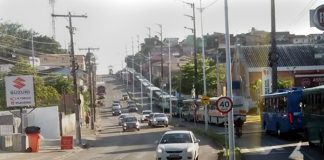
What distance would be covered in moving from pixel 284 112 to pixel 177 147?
461 inches

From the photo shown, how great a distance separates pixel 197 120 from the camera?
7050 centimetres

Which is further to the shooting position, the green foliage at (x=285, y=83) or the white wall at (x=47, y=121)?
the green foliage at (x=285, y=83)

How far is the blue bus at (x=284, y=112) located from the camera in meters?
32.5

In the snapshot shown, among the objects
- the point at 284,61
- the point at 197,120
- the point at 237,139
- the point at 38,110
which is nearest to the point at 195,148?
the point at 237,139

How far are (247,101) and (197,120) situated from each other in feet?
25.9

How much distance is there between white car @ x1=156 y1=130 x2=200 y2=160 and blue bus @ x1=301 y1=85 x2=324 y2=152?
15.9ft

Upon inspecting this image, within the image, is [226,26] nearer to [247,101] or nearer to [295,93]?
[295,93]

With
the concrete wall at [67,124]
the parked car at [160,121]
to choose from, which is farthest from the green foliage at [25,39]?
the parked car at [160,121]

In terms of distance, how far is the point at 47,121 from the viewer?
5753 centimetres

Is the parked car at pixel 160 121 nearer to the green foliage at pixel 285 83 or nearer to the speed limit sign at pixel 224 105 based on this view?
the green foliage at pixel 285 83

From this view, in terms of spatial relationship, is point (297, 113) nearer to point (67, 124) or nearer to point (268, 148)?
point (268, 148)

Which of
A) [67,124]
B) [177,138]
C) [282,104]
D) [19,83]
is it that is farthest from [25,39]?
[177,138]

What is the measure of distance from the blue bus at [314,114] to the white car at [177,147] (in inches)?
190

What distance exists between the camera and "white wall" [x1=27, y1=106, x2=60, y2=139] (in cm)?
5625
